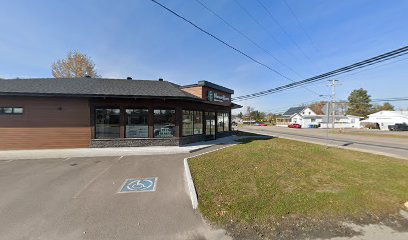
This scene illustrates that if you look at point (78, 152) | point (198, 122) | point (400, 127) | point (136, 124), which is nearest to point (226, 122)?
point (198, 122)

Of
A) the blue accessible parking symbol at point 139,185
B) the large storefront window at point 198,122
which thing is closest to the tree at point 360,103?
the large storefront window at point 198,122

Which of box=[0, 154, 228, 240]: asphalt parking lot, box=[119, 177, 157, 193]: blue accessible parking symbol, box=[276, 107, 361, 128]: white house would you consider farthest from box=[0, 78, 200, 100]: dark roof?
box=[276, 107, 361, 128]: white house

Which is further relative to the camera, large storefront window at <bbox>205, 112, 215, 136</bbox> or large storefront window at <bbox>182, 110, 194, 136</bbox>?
large storefront window at <bbox>205, 112, 215, 136</bbox>

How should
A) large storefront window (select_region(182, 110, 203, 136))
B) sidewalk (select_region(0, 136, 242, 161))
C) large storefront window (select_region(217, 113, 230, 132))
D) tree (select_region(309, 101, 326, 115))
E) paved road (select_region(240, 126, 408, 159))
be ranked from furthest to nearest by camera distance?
tree (select_region(309, 101, 326, 115)), large storefront window (select_region(217, 113, 230, 132)), large storefront window (select_region(182, 110, 203, 136)), paved road (select_region(240, 126, 408, 159)), sidewalk (select_region(0, 136, 242, 161))

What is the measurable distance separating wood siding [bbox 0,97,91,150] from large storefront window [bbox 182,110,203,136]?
6.93m

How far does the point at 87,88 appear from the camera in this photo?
13.7 meters

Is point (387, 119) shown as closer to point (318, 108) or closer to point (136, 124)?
point (318, 108)

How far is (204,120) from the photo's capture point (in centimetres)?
1700

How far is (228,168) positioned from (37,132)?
13411 mm

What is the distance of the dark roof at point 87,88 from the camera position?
12.5 m

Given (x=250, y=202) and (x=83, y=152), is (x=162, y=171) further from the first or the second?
(x=83, y=152)

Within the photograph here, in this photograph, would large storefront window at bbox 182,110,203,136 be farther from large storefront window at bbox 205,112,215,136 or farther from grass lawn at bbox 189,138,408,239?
grass lawn at bbox 189,138,408,239

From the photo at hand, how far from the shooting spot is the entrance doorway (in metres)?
17.5

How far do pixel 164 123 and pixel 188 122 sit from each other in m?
2.08
